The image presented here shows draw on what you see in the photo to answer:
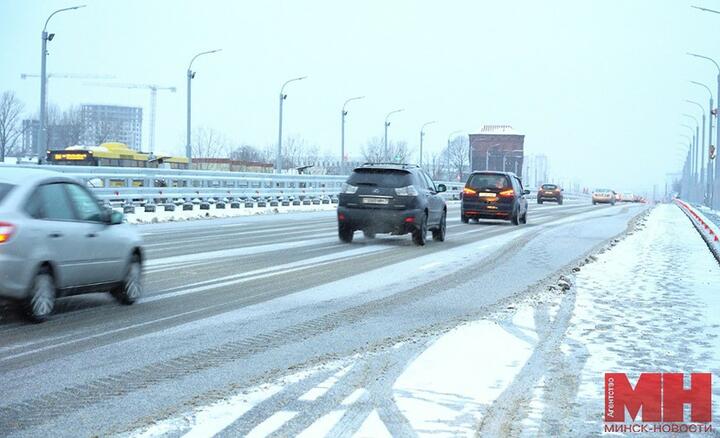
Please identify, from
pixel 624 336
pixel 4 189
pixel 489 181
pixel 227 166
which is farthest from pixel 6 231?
pixel 227 166

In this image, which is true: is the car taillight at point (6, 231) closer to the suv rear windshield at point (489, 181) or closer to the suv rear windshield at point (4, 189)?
the suv rear windshield at point (4, 189)

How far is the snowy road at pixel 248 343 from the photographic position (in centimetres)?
629

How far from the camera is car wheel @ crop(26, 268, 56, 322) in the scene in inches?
386

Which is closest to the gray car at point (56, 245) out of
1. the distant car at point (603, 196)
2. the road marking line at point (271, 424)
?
the road marking line at point (271, 424)

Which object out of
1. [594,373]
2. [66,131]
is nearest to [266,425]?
[594,373]

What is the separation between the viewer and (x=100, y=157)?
184 feet

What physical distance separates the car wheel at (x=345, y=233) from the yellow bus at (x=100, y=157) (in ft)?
88.9

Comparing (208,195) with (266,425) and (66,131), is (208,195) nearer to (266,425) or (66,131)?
(266,425)

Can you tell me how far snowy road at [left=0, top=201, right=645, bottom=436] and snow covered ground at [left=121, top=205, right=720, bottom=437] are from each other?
0.11 ft

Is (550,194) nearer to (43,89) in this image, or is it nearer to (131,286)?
(43,89)

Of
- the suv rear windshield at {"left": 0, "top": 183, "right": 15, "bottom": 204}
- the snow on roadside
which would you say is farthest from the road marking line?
the suv rear windshield at {"left": 0, "top": 183, "right": 15, "bottom": 204}

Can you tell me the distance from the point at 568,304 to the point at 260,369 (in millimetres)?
5536

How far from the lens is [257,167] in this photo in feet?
290

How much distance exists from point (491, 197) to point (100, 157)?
1114 inches
